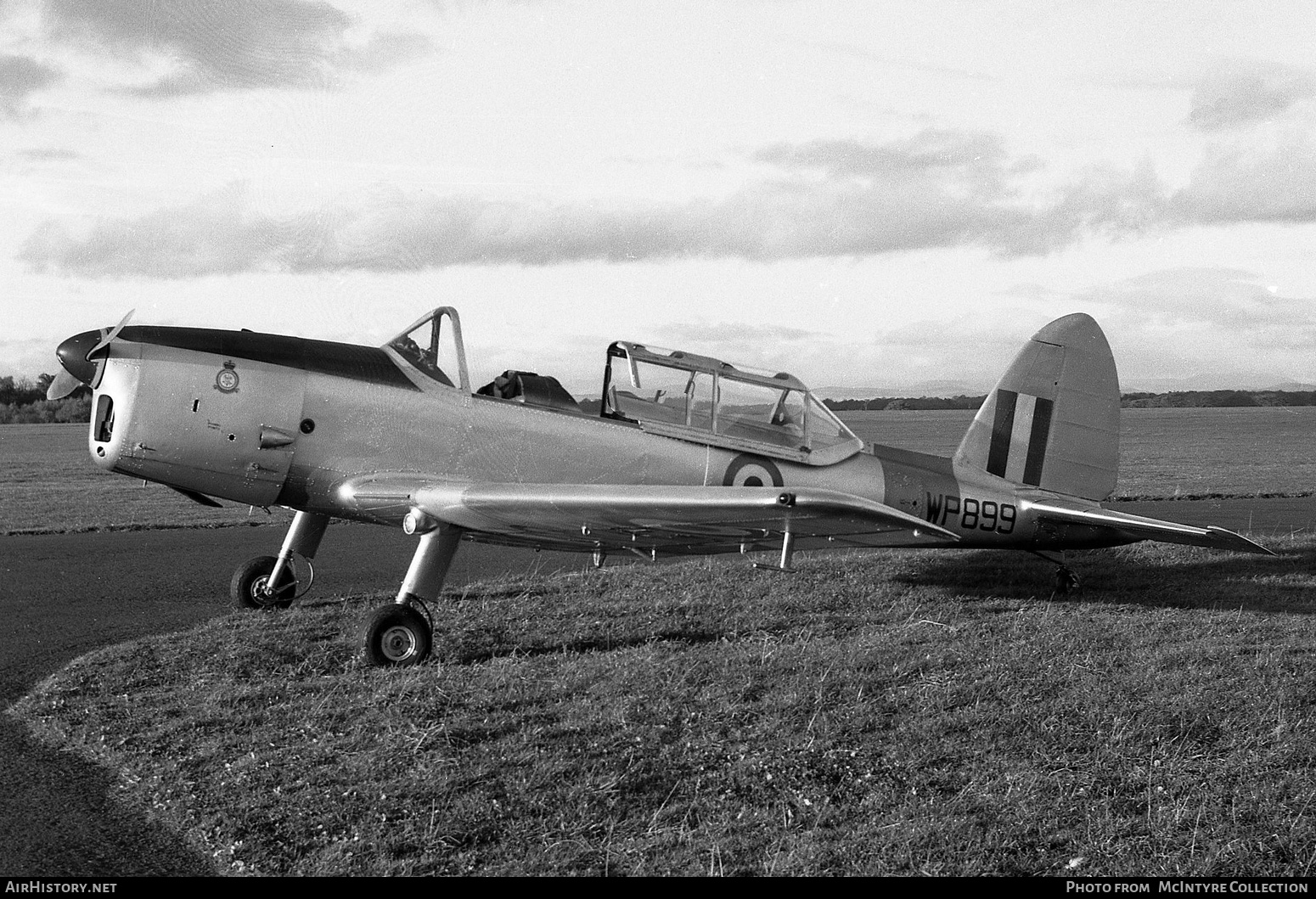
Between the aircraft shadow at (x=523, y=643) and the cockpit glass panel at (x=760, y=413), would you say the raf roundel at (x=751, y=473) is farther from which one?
the aircraft shadow at (x=523, y=643)

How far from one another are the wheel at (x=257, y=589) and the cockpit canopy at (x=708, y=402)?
123 inches

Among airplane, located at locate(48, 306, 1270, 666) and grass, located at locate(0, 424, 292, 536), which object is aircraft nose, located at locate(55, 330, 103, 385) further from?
grass, located at locate(0, 424, 292, 536)

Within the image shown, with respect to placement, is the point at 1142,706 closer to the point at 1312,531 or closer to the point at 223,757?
the point at 223,757

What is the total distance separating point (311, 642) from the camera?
7.51 m

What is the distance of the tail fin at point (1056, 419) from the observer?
1037 centimetres

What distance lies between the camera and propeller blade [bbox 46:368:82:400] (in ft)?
26.5

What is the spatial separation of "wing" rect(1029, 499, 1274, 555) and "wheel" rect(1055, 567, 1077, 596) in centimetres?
49

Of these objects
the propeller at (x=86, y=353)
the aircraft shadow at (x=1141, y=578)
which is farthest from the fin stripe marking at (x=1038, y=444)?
the propeller at (x=86, y=353)

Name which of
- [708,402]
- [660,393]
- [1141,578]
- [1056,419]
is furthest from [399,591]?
[1141,578]

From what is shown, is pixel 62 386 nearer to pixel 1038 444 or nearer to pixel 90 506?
pixel 1038 444

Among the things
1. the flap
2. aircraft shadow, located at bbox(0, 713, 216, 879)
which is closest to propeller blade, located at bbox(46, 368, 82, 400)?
the flap

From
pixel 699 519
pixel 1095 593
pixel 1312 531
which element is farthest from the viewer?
pixel 1312 531

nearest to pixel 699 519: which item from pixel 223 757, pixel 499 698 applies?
pixel 499 698
